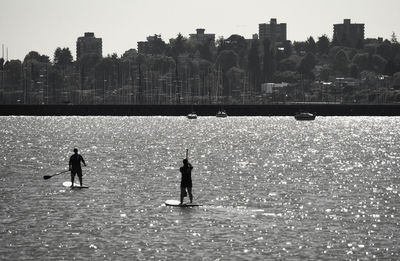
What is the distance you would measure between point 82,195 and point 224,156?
46199 mm

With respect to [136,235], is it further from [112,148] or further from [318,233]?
[112,148]

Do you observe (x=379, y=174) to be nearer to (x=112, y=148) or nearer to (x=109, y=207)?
(x=109, y=207)

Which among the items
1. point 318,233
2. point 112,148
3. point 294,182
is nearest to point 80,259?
point 318,233

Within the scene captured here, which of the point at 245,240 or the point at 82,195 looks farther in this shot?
the point at 82,195

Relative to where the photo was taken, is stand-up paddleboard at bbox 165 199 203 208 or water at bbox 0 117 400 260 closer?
water at bbox 0 117 400 260

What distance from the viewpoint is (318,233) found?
42.4 meters

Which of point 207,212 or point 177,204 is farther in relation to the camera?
point 177,204

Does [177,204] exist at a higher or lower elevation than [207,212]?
higher

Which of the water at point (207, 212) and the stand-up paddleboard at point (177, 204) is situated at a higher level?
the stand-up paddleboard at point (177, 204)

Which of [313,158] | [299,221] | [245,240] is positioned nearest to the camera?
[245,240]

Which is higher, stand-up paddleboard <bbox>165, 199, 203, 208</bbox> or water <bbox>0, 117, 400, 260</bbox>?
stand-up paddleboard <bbox>165, 199, 203, 208</bbox>

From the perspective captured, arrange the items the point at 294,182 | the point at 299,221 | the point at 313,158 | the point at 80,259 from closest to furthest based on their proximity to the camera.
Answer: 1. the point at 80,259
2. the point at 299,221
3. the point at 294,182
4. the point at 313,158

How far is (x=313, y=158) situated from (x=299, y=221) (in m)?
52.8

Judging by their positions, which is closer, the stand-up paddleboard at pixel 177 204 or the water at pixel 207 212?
the water at pixel 207 212
